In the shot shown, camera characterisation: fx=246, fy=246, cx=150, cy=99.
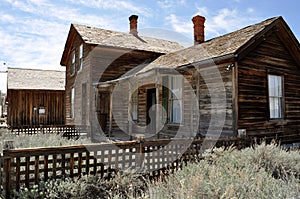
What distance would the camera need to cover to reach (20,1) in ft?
27.4

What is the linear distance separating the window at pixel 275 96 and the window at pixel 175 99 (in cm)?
341

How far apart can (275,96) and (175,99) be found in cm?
384

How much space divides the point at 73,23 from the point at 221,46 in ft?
35.4

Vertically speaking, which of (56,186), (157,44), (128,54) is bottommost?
(56,186)

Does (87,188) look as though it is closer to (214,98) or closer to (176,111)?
(214,98)

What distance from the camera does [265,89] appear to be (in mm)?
9000

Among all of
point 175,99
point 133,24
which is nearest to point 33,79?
point 133,24

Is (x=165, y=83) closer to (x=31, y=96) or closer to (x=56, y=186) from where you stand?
(x=56, y=186)

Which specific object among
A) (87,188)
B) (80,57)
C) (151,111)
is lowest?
(87,188)

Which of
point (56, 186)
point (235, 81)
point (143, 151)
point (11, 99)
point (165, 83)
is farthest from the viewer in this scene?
point (11, 99)

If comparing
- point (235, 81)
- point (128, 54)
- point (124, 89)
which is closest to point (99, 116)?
point (124, 89)

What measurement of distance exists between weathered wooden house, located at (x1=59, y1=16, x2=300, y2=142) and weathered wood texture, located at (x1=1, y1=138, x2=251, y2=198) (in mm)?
2568

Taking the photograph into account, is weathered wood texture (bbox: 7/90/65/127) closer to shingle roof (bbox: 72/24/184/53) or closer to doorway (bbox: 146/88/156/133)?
shingle roof (bbox: 72/24/184/53)

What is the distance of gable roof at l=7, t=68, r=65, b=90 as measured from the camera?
21.7 m
